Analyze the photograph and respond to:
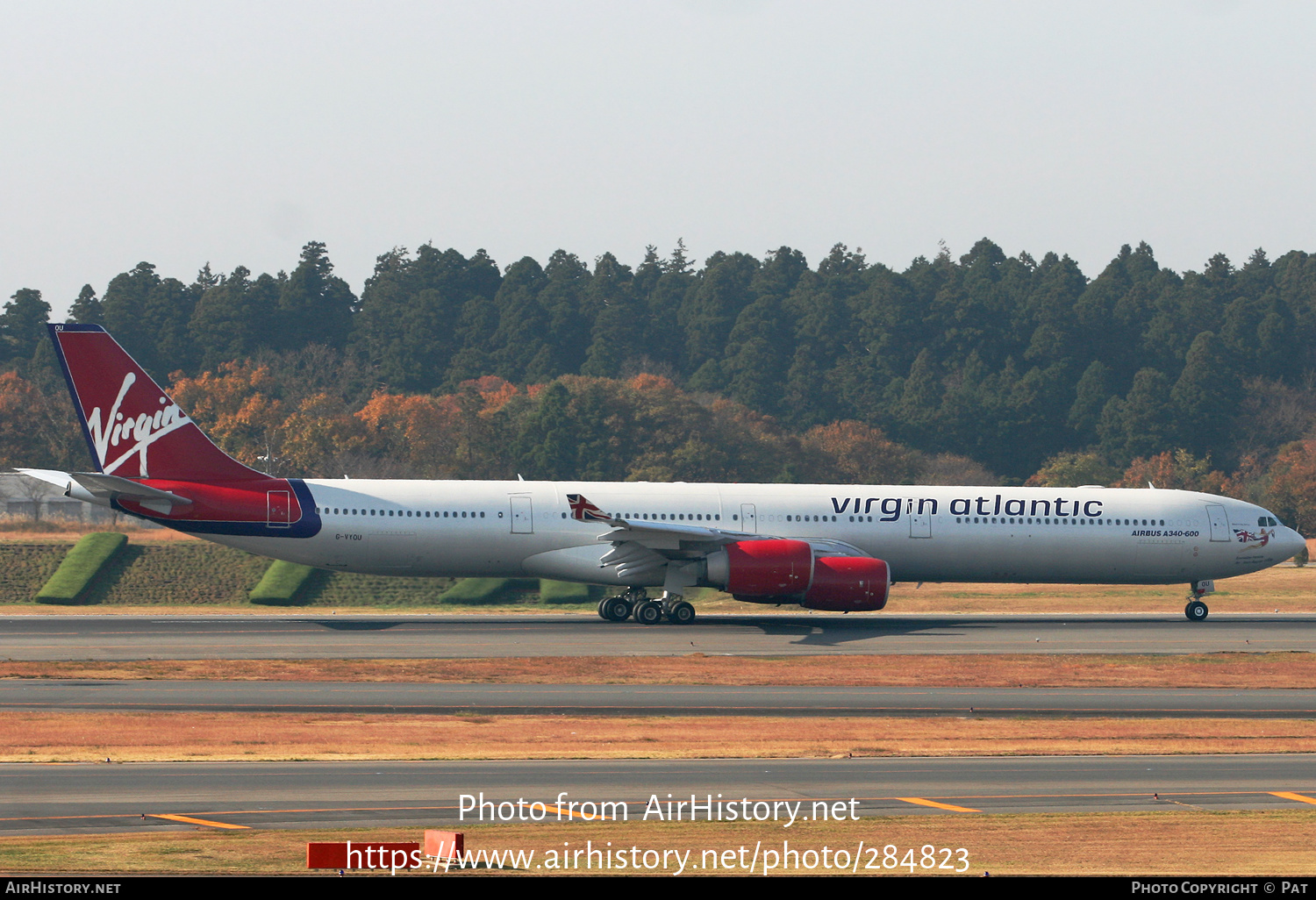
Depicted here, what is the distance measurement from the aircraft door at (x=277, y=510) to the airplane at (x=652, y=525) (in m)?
0.03

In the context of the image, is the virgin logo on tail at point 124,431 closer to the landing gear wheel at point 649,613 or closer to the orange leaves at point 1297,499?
the landing gear wheel at point 649,613

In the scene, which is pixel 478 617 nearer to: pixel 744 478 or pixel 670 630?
pixel 670 630

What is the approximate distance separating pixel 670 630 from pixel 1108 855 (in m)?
24.2

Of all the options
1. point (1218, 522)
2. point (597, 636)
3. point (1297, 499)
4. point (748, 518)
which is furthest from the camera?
point (1297, 499)

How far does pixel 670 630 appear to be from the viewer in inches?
1507

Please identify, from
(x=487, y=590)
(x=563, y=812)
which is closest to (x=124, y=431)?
(x=487, y=590)

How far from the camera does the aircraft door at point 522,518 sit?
39719 millimetres

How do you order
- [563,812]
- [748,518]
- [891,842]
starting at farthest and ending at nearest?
[748,518] → [563,812] → [891,842]

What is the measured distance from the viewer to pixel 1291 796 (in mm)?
18000

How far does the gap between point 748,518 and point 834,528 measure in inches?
102

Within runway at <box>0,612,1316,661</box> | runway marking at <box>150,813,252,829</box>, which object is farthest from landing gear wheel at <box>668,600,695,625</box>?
runway marking at <box>150,813,252,829</box>

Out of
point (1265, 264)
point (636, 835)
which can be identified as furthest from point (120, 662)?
point (1265, 264)

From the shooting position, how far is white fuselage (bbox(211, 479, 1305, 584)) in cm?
3925

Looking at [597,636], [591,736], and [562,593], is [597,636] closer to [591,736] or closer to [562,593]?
[562,593]
